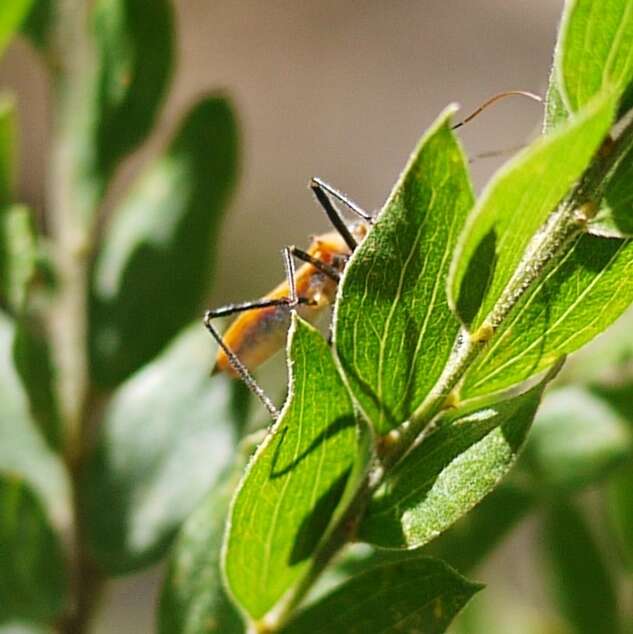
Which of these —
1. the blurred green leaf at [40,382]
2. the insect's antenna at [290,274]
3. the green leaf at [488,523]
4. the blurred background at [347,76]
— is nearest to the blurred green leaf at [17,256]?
the blurred green leaf at [40,382]

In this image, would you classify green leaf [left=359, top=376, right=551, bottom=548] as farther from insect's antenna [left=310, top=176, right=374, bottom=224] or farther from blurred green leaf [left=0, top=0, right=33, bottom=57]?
blurred green leaf [left=0, top=0, right=33, bottom=57]

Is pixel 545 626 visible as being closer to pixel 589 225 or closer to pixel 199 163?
pixel 199 163

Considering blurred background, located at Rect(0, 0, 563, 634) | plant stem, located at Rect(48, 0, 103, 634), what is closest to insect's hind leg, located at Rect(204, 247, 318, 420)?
plant stem, located at Rect(48, 0, 103, 634)

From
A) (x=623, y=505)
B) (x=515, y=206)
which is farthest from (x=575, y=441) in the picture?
(x=515, y=206)

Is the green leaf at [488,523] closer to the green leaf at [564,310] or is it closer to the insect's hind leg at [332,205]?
the insect's hind leg at [332,205]

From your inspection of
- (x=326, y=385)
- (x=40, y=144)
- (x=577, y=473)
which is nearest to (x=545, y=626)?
(x=577, y=473)

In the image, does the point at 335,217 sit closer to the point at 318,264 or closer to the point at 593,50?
the point at 318,264
